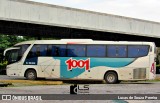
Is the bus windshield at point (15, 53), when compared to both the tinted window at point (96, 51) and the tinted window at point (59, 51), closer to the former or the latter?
the tinted window at point (59, 51)

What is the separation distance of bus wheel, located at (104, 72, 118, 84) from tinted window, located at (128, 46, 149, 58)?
1.63 meters

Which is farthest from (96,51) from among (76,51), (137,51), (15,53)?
(15,53)

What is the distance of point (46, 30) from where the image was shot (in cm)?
3528

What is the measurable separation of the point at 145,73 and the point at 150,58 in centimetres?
102

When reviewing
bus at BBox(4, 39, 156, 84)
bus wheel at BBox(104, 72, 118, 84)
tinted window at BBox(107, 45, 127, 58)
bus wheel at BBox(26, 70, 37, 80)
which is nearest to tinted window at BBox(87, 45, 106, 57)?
bus at BBox(4, 39, 156, 84)

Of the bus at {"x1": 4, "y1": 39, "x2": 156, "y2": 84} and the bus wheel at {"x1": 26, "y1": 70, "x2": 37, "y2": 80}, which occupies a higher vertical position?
the bus at {"x1": 4, "y1": 39, "x2": 156, "y2": 84}

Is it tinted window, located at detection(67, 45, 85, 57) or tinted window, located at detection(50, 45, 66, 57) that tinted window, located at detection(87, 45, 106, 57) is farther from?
tinted window, located at detection(50, 45, 66, 57)

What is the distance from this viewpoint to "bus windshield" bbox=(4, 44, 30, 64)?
2556 centimetres

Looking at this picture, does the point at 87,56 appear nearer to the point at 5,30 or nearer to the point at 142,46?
the point at 142,46

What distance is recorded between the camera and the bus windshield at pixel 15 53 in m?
25.6

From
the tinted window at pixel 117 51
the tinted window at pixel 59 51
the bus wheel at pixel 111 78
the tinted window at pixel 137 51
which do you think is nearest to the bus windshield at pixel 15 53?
the tinted window at pixel 59 51

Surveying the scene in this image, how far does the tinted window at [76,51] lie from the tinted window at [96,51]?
0.40 meters

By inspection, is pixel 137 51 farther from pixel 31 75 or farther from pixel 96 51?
pixel 31 75

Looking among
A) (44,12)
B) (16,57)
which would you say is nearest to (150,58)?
(16,57)
